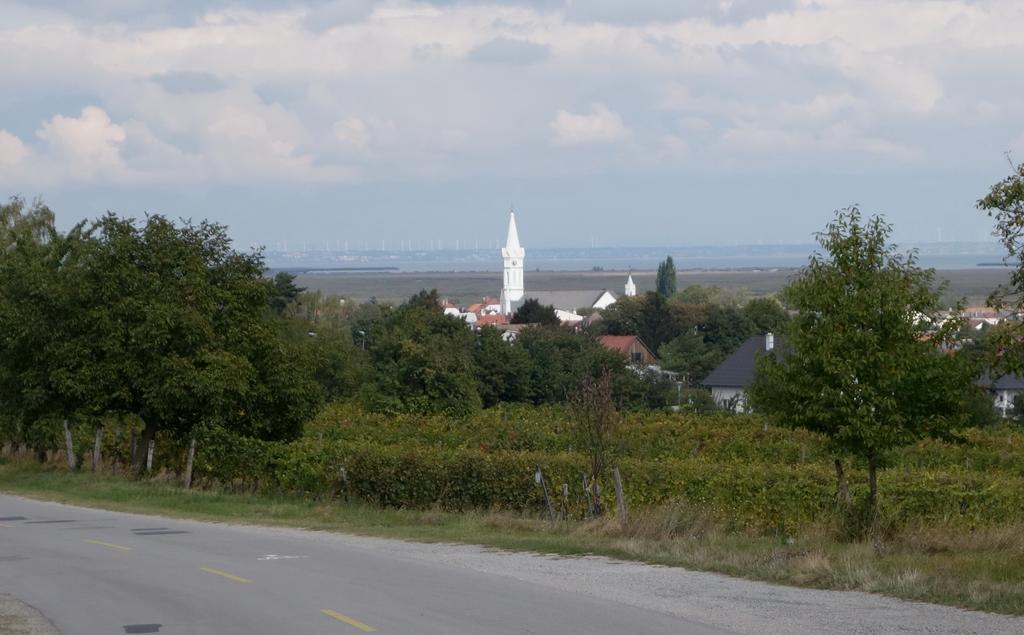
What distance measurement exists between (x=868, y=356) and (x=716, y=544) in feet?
12.1

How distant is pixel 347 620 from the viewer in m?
12.6

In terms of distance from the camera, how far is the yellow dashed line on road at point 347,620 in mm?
12047

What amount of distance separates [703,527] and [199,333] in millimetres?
17647

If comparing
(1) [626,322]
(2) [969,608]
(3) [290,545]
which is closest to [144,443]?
(3) [290,545]

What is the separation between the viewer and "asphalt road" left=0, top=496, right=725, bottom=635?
1236cm

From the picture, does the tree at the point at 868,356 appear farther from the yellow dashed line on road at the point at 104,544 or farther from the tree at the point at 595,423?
the yellow dashed line on road at the point at 104,544

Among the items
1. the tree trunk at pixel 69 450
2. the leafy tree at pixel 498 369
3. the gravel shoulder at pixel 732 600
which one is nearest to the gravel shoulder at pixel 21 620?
the gravel shoulder at pixel 732 600

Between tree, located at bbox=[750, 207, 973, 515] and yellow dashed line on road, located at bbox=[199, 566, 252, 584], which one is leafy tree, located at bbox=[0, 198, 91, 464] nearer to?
yellow dashed line on road, located at bbox=[199, 566, 252, 584]

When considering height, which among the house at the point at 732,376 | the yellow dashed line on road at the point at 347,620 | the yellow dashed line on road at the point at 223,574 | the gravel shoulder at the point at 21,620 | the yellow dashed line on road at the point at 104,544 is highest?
the yellow dashed line on road at the point at 347,620

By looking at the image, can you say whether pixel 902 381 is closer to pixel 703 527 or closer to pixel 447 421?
pixel 703 527

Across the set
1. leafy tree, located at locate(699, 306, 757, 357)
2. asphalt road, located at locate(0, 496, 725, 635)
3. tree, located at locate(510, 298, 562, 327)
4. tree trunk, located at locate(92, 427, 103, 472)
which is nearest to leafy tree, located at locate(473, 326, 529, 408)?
leafy tree, located at locate(699, 306, 757, 357)

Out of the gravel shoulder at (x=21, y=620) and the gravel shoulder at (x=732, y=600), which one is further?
the gravel shoulder at (x=21, y=620)

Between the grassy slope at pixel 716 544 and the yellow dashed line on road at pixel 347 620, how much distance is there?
5.00m

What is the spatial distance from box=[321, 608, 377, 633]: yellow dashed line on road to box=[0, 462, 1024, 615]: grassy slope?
500 cm
